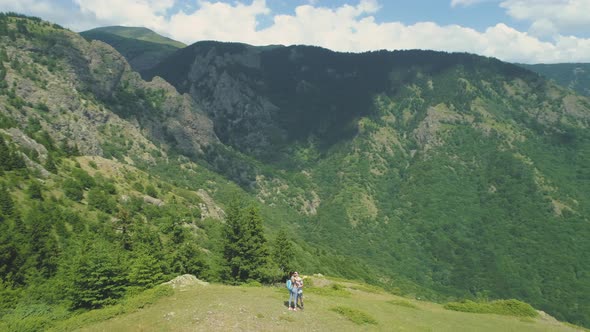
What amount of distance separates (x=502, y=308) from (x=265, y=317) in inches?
1488

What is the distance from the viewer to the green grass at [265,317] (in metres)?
34.1

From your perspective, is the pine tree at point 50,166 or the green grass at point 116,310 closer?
the green grass at point 116,310

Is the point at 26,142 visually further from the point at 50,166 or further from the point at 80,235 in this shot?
the point at 80,235

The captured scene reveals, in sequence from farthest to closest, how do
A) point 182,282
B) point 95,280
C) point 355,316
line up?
point 182,282 < point 95,280 < point 355,316

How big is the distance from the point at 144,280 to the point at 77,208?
55625 millimetres

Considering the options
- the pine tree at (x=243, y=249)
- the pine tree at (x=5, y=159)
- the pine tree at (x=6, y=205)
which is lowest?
the pine tree at (x=243, y=249)

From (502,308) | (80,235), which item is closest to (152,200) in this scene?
(80,235)

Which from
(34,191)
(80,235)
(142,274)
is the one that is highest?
(34,191)

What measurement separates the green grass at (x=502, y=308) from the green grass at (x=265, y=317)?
2564 mm

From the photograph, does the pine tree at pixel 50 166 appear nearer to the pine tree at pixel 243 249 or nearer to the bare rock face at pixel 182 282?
the pine tree at pixel 243 249

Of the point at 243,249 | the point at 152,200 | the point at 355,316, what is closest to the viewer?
the point at 355,316

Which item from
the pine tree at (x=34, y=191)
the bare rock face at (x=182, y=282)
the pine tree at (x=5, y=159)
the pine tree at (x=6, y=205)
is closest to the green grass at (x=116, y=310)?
the bare rock face at (x=182, y=282)

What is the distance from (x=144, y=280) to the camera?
48281 millimetres

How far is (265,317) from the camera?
120 ft
